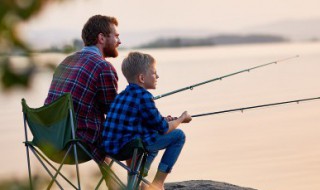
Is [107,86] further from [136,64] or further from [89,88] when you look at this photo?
[136,64]

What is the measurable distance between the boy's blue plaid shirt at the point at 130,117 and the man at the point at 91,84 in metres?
0.13

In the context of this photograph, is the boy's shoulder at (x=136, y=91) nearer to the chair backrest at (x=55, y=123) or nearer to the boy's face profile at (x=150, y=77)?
the boy's face profile at (x=150, y=77)

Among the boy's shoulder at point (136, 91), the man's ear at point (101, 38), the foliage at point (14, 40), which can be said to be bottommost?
the foliage at point (14, 40)

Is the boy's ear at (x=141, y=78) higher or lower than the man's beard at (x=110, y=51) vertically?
lower

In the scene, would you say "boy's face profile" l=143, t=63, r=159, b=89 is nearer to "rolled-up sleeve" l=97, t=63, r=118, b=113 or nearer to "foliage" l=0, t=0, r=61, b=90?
"rolled-up sleeve" l=97, t=63, r=118, b=113

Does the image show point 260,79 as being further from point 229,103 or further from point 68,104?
point 68,104

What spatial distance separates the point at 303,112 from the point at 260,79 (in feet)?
29.5

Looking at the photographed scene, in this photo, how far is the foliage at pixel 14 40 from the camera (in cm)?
96

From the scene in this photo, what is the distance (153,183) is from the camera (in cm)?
373

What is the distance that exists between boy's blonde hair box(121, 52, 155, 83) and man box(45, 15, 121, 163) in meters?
0.17

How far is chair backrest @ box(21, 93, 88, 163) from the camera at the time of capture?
3383 millimetres

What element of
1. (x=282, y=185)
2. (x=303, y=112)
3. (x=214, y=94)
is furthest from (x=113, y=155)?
(x=214, y=94)

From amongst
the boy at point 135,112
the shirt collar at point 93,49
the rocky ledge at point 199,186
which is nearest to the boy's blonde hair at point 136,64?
the boy at point 135,112

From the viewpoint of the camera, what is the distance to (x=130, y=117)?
3484mm
